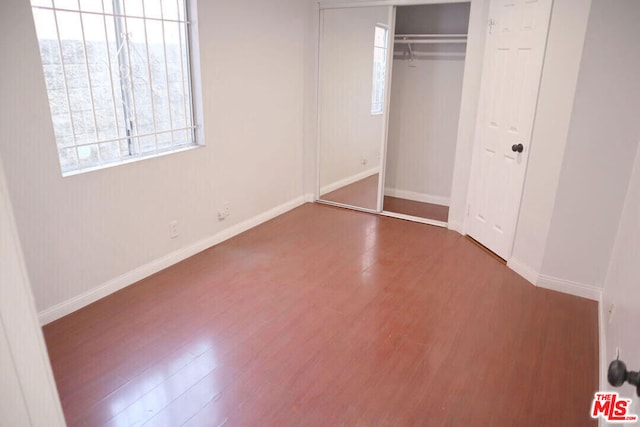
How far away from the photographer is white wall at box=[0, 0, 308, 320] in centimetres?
236

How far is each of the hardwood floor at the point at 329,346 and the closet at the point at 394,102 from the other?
5.29 feet

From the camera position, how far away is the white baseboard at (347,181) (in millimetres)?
5239

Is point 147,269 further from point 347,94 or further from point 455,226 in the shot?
point 347,94

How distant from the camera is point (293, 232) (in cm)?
418

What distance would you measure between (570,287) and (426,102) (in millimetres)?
2600

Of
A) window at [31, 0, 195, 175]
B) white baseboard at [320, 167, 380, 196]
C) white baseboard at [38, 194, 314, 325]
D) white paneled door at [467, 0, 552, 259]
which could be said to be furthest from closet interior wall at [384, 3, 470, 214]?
window at [31, 0, 195, 175]

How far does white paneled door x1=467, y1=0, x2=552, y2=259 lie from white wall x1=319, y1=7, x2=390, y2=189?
1125 millimetres

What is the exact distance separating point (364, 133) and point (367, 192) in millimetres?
755

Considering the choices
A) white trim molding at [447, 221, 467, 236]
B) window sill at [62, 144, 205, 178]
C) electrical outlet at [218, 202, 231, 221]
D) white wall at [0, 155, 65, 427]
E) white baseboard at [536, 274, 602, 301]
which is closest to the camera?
white wall at [0, 155, 65, 427]

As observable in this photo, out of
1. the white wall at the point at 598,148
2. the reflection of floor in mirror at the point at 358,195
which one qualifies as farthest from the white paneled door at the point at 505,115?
the reflection of floor in mirror at the point at 358,195

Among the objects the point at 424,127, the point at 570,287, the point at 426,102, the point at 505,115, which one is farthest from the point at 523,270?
the point at 426,102

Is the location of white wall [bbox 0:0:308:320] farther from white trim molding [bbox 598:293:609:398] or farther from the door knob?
white trim molding [bbox 598:293:609:398]

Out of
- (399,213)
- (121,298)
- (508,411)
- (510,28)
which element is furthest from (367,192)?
(508,411)

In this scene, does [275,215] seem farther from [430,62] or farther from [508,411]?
[508,411]
